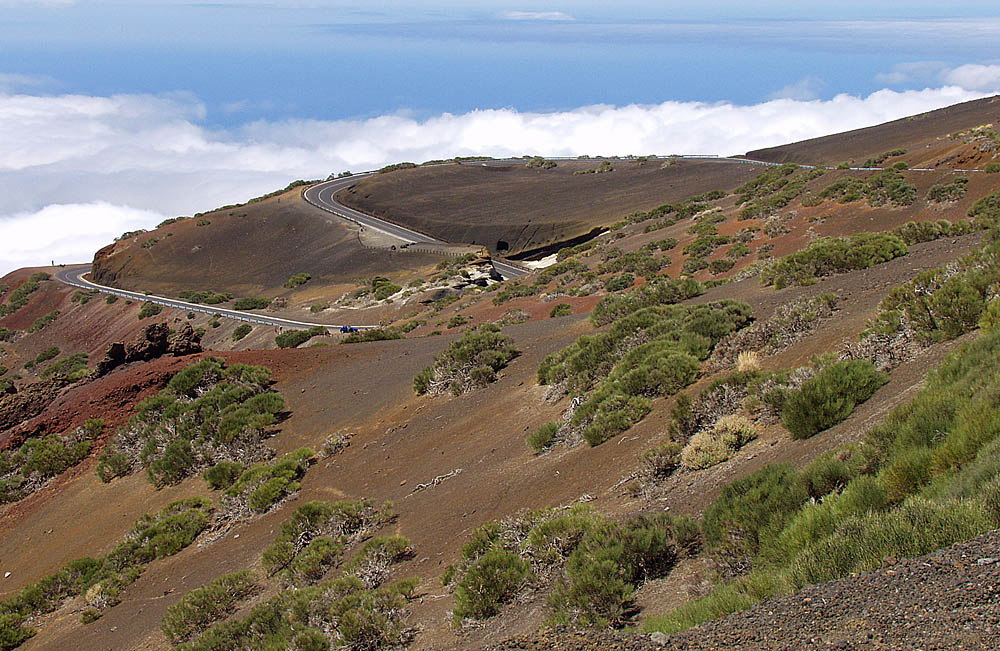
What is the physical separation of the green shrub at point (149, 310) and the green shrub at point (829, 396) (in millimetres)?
45855

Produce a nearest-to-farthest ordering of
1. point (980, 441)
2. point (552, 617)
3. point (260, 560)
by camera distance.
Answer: point (980, 441) → point (552, 617) → point (260, 560)

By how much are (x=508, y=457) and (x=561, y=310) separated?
601 inches

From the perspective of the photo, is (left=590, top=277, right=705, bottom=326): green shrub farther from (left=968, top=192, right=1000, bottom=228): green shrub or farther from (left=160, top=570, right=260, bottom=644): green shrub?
(left=160, top=570, right=260, bottom=644): green shrub

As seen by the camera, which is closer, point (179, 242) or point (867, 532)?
point (867, 532)

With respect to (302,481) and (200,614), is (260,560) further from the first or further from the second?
(302,481)

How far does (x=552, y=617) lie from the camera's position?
5219mm

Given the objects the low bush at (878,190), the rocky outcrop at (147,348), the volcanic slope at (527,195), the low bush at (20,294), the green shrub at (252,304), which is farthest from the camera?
the volcanic slope at (527,195)

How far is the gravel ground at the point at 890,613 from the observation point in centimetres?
332

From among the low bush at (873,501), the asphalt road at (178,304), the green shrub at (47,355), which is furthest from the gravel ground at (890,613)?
the green shrub at (47,355)

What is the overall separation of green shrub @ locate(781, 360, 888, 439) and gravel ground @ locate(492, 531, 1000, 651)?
11.0 ft

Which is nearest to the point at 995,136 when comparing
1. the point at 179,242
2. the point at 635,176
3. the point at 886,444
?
the point at 886,444

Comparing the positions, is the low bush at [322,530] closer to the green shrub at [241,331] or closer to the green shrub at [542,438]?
the green shrub at [542,438]

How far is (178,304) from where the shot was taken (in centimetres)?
4809

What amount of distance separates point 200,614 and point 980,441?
8.28 metres
